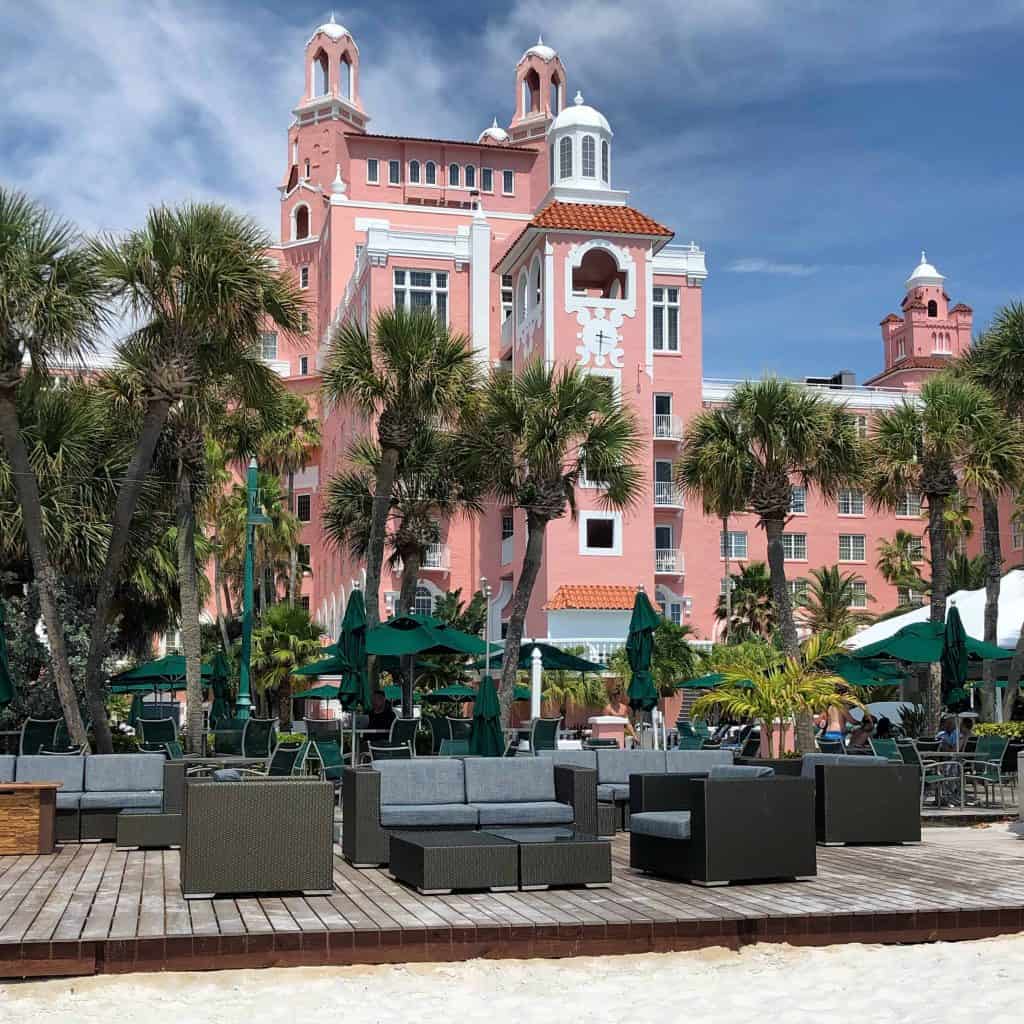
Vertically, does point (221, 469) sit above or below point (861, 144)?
below

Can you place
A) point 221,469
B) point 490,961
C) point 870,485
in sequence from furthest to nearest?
point 221,469 < point 870,485 < point 490,961

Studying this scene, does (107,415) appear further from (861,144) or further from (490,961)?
(490,961)

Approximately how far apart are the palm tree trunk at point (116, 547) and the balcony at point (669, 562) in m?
27.7

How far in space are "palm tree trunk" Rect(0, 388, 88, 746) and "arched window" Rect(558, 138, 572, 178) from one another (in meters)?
29.2

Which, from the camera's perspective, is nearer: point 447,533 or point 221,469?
point 221,469

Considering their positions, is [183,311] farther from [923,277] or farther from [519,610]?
[923,277]

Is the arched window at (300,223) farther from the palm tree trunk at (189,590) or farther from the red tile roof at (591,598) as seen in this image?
the palm tree trunk at (189,590)

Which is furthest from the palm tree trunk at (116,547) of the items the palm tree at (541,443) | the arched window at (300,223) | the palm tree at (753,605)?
the arched window at (300,223)

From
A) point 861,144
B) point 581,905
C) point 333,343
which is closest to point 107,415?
point 333,343

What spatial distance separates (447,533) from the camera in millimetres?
45344

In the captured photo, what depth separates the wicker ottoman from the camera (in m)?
8.30

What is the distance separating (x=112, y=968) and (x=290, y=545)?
123 ft

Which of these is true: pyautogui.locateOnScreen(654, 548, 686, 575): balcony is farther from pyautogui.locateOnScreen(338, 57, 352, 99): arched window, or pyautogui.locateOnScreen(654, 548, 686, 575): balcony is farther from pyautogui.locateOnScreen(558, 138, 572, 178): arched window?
pyautogui.locateOnScreen(338, 57, 352, 99): arched window

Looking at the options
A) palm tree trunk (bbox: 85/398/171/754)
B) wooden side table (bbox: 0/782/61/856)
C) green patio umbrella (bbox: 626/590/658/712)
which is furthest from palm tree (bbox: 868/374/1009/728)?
wooden side table (bbox: 0/782/61/856)
